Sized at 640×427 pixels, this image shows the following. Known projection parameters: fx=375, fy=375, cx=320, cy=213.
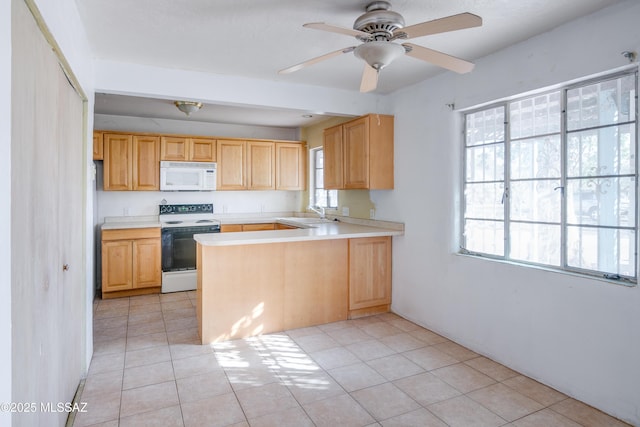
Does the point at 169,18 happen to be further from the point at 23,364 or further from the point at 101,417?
the point at 101,417

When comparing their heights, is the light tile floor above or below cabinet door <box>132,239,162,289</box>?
below

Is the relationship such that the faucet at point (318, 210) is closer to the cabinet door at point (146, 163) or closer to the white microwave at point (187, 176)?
the white microwave at point (187, 176)

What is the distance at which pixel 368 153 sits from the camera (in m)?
Result: 3.93

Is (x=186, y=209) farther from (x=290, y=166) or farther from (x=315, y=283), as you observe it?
(x=315, y=283)

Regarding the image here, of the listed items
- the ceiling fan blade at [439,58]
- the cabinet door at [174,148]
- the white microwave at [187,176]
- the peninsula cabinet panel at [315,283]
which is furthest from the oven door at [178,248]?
the ceiling fan blade at [439,58]

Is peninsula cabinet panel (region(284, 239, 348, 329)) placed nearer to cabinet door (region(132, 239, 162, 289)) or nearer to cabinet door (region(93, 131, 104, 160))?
cabinet door (region(132, 239, 162, 289))

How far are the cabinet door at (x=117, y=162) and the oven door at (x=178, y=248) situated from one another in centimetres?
85

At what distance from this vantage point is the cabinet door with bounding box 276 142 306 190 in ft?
19.3

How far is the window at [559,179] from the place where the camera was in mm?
2229

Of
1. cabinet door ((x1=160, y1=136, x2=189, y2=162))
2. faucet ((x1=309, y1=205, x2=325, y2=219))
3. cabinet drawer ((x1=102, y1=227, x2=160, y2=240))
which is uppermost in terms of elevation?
cabinet door ((x1=160, y1=136, x2=189, y2=162))

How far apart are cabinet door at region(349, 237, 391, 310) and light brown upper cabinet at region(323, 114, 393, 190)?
24.4 inches

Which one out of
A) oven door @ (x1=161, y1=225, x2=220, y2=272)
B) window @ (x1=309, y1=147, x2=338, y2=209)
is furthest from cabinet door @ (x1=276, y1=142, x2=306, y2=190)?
oven door @ (x1=161, y1=225, x2=220, y2=272)

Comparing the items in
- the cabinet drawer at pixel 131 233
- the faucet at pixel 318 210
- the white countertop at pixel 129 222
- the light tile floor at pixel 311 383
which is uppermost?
the faucet at pixel 318 210

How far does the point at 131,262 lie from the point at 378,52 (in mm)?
4053
